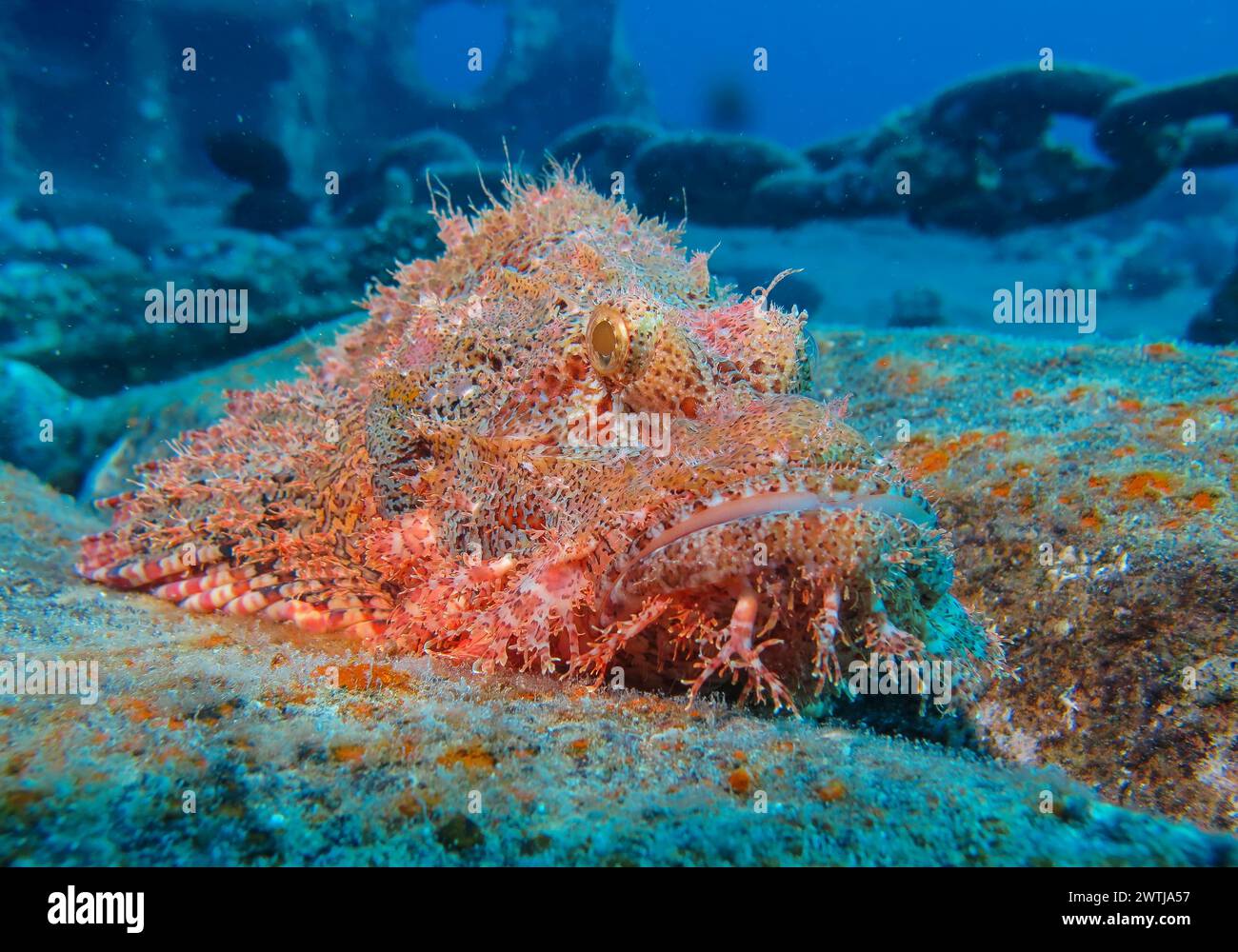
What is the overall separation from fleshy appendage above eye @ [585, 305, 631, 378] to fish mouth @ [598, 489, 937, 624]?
98 cm

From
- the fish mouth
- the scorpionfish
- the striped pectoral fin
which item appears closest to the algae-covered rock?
the scorpionfish

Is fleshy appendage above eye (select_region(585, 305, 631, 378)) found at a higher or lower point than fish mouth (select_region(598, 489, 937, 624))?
higher

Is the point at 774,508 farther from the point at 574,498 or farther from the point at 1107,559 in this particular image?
the point at 1107,559

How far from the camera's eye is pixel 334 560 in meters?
4.04

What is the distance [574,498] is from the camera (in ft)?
10.1

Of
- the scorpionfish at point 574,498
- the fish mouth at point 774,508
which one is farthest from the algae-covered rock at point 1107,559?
the fish mouth at point 774,508

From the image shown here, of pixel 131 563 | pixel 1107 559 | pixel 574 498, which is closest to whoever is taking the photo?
pixel 574 498

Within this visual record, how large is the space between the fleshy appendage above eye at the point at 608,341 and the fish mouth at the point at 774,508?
979 mm

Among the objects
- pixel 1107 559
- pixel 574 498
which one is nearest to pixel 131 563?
pixel 574 498

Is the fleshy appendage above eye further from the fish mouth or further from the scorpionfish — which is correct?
the fish mouth

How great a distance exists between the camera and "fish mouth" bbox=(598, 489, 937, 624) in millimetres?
2516

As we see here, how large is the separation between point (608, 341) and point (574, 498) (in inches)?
32.1

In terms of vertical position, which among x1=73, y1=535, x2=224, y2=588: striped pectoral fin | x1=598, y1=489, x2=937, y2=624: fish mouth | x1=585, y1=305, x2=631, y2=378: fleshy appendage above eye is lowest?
x1=73, y1=535, x2=224, y2=588: striped pectoral fin

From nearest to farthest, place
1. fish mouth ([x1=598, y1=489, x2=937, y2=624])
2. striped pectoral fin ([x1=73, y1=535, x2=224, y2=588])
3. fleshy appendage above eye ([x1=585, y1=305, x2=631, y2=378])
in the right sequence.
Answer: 1. fish mouth ([x1=598, y1=489, x2=937, y2=624])
2. fleshy appendage above eye ([x1=585, y1=305, x2=631, y2=378])
3. striped pectoral fin ([x1=73, y1=535, x2=224, y2=588])
